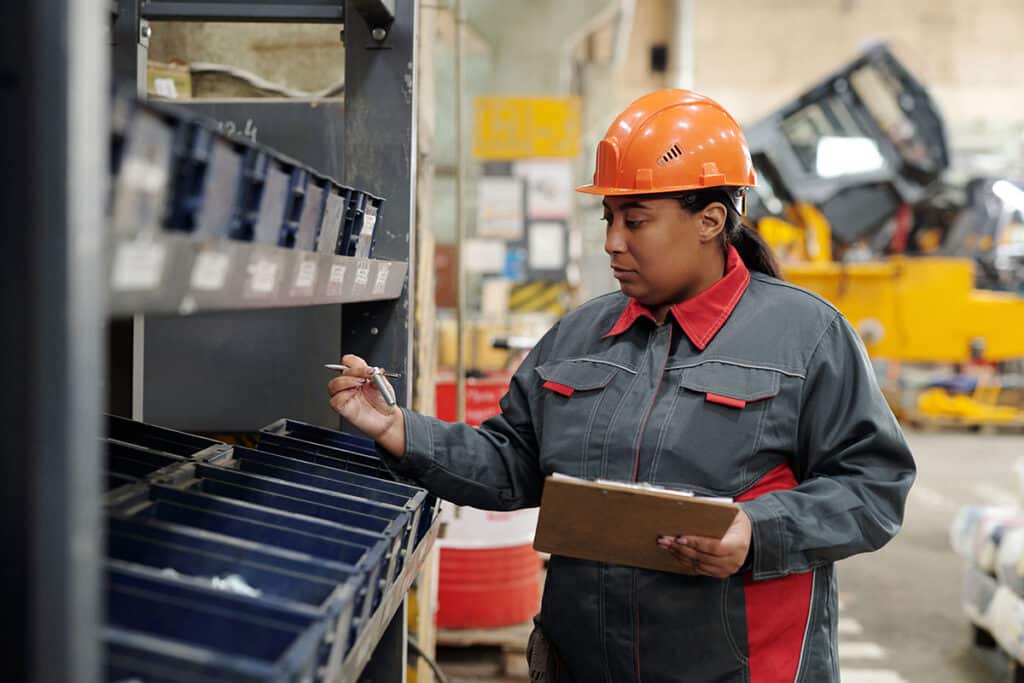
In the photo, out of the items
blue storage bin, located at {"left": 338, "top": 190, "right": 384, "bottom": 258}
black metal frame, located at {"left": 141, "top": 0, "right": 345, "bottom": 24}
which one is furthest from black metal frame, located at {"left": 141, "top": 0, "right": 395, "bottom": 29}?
blue storage bin, located at {"left": 338, "top": 190, "right": 384, "bottom": 258}

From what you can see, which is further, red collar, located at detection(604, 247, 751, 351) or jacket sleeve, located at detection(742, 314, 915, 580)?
red collar, located at detection(604, 247, 751, 351)

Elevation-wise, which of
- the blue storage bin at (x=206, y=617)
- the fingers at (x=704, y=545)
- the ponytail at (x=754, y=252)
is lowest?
the fingers at (x=704, y=545)

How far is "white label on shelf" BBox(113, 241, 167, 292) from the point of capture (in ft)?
2.88

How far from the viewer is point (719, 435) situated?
2.04 meters

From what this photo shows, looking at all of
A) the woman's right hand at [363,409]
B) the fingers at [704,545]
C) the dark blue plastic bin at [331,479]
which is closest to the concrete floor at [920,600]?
the fingers at [704,545]

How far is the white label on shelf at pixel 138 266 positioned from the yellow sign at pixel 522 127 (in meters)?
6.63

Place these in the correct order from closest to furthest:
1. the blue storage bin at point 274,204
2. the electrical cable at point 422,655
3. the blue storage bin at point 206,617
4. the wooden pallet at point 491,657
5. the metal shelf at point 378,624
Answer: the blue storage bin at point 206,617
the blue storage bin at point 274,204
the metal shelf at point 378,624
the electrical cable at point 422,655
the wooden pallet at point 491,657

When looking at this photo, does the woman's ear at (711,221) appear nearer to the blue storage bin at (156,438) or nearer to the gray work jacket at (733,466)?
the gray work jacket at (733,466)

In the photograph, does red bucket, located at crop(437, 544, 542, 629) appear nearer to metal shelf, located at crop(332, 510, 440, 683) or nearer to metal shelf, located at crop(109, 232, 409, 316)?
metal shelf, located at crop(332, 510, 440, 683)

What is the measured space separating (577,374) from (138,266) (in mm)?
1405

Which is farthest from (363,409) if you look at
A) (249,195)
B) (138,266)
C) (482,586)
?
(482,586)

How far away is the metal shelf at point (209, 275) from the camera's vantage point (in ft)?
2.94

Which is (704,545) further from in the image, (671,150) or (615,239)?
(671,150)

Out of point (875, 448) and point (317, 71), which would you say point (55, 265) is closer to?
point (875, 448)
